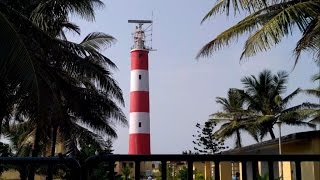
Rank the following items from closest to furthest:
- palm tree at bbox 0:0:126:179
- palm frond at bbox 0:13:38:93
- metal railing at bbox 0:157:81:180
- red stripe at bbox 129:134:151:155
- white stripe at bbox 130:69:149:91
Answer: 1. metal railing at bbox 0:157:81:180
2. palm frond at bbox 0:13:38:93
3. palm tree at bbox 0:0:126:179
4. red stripe at bbox 129:134:151:155
5. white stripe at bbox 130:69:149:91

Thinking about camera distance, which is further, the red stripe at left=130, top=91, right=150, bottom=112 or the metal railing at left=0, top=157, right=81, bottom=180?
the red stripe at left=130, top=91, right=150, bottom=112

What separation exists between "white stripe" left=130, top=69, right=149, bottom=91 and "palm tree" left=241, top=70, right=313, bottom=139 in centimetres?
934

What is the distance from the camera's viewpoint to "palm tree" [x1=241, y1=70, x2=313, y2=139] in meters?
39.0

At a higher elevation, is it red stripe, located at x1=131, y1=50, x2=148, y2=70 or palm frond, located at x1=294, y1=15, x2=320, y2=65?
red stripe, located at x1=131, y1=50, x2=148, y2=70

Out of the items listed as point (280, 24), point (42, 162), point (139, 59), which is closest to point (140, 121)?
point (139, 59)

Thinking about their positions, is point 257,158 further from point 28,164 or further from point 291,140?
point 291,140

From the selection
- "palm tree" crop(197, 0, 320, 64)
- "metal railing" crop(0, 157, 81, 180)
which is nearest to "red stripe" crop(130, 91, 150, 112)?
"palm tree" crop(197, 0, 320, 64)

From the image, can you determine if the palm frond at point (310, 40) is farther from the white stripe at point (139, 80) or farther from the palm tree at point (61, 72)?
the white stripe at point (139, 80)

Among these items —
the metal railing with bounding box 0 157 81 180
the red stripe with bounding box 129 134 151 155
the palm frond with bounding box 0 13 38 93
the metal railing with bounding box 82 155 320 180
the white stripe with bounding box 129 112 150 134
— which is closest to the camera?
the metal railing with bounding box 0 157 81 180

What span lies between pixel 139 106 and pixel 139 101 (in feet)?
1.82

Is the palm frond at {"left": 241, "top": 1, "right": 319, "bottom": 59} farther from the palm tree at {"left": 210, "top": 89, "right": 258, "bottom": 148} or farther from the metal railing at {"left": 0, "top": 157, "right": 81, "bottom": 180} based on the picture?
the palm tree at {"left": 210, "top": 89, "right": 258, "bottom": 148}

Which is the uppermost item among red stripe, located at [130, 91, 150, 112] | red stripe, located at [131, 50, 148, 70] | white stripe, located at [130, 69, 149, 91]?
red stripe, located at [131, 50, 148, 70]

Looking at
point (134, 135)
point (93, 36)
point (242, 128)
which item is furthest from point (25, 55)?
point (242, 128)

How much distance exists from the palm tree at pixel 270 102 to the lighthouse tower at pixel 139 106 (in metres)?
9.14
